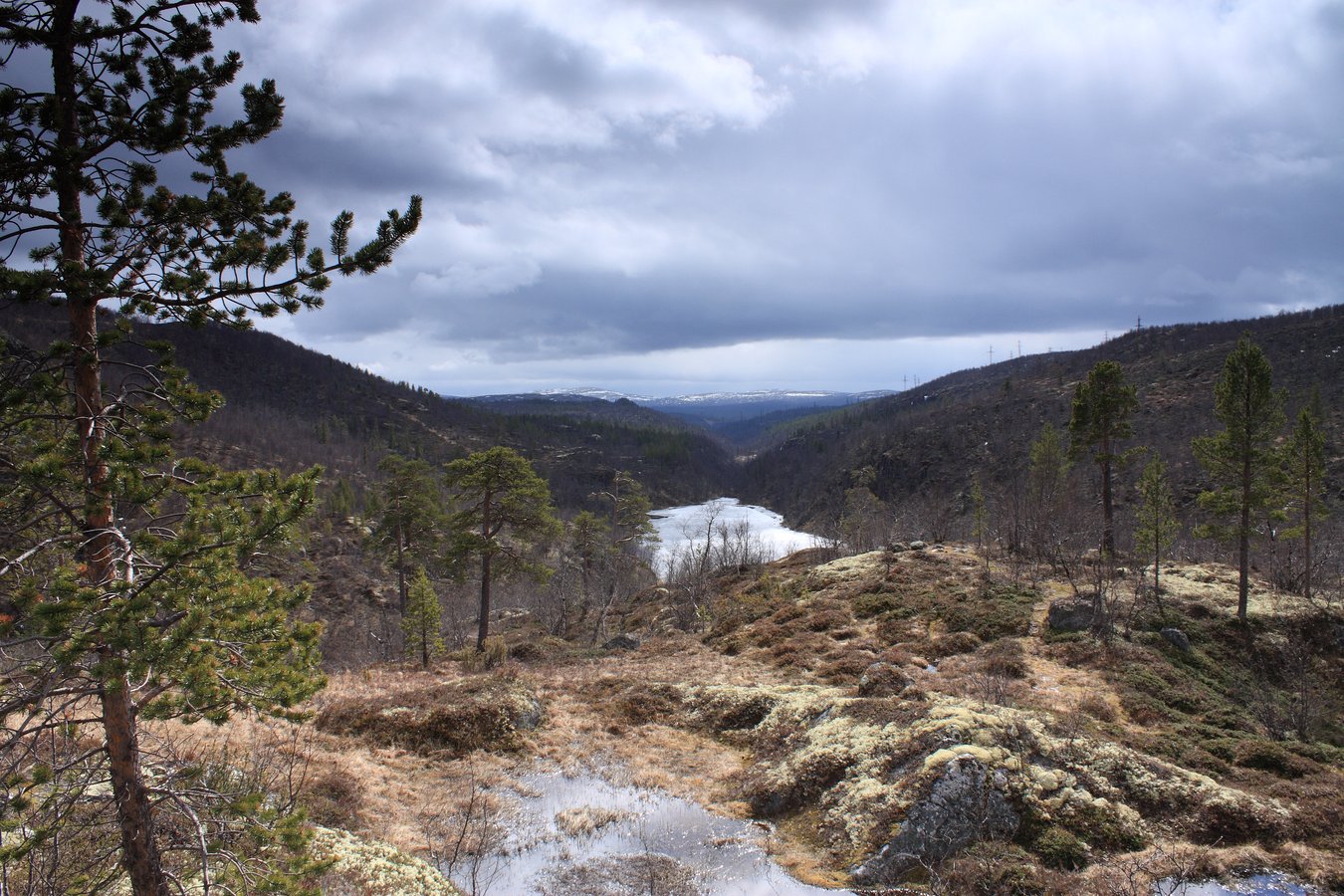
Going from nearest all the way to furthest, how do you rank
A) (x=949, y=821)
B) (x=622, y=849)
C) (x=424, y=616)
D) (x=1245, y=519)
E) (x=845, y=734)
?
(x=949, y=821) → (x=622, y=849) → (x=845, y=734) → (x=1245, y=519) → (x=424, y=616)

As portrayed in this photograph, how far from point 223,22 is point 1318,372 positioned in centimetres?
11632

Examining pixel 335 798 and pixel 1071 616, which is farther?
pixel 1071 616

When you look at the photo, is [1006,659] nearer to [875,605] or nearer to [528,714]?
[875,605]

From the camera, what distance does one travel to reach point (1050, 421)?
84.0 m

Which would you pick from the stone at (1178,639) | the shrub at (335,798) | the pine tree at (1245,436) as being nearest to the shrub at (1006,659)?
the stone at (1178,639)

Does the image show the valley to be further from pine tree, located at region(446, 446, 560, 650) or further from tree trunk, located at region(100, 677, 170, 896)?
tree trunk, located at region(100, 677, 170, 896)

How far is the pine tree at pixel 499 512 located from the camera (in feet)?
73.0

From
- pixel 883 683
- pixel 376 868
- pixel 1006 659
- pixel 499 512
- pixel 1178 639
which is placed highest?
pixel 499 512

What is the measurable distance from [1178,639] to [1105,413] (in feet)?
45.2

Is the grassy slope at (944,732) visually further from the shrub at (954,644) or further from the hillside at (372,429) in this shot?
the hillside at (372,429)

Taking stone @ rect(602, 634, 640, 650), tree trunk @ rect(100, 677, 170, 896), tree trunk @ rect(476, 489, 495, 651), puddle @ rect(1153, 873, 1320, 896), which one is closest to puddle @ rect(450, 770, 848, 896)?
puddle @ rect(1153, 873, 1320, 896)

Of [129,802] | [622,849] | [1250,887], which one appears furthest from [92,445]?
[1250,887]

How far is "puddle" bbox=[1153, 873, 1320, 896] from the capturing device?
6.95 metres

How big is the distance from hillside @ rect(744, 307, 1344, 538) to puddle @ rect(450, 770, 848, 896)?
171ft
